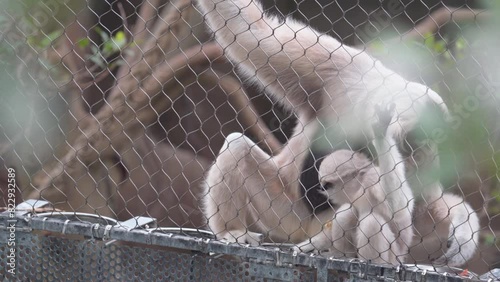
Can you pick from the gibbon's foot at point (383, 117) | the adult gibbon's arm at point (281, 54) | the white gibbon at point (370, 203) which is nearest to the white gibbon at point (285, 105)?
the adult gibbon's arm at point (281, 54)

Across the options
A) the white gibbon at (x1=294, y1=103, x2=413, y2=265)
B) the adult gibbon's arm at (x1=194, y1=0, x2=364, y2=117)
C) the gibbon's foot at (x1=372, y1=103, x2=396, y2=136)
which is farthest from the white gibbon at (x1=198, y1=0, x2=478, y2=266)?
the gibbon's foot at (x1=372, y1=103, x2=396, y2=136)

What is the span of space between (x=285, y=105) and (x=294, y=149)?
17 centimetres

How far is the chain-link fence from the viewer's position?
2031 mm

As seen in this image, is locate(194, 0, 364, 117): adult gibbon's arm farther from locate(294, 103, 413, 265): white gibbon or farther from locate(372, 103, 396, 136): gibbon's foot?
locate(372, 103, 396, 136): gibbon's foot

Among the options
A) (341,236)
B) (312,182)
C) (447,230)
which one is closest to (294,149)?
(312,182)

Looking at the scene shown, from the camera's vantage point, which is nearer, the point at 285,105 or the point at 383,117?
the point at 383,117

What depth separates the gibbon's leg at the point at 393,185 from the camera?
2.10 m

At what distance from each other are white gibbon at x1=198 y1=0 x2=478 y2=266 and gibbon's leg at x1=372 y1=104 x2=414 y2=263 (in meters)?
0.13

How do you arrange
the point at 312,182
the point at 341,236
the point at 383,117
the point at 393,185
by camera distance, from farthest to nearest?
1. the point at 312,182
2. the point at 341,236
3. the point at 393,185
4. the point at 383,117

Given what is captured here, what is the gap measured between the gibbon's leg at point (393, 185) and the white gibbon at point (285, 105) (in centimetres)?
13

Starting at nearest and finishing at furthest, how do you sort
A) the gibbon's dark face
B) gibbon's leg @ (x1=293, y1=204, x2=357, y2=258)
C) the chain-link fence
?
1. the chain-link fence
2. gibbon's leg @ (x1=293, y1=204, x2=357, y2=258)
3. the gibbon's dark face

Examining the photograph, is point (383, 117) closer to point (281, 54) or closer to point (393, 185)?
point (393, 185)

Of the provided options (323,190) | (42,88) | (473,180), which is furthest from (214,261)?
(42,88)

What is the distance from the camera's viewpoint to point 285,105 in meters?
2.73
